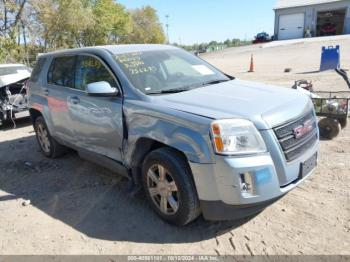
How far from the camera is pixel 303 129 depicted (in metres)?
3.29

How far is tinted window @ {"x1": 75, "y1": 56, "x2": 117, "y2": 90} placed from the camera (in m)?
4.07

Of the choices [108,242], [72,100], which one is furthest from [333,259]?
[72,100]

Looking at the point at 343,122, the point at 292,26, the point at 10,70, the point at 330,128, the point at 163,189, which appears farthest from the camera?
the point at 292,26

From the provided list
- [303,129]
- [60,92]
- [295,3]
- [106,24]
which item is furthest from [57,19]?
[295,3]

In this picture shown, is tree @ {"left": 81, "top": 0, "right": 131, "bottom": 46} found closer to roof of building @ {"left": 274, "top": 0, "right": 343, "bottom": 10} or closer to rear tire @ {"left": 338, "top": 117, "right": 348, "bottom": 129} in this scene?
roof of building @ {"left": 274, "top": 0, "right": 343, "bottom": 10}

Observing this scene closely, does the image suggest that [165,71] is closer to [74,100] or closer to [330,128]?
[74,100]

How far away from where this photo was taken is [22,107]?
29.0ft

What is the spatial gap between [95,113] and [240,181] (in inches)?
82.5

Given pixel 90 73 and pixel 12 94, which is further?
pixel 12 94

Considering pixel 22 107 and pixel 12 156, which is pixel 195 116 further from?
pixel 22 107

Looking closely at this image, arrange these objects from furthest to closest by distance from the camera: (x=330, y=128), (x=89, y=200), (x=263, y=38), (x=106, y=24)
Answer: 1. (x=263, y=38)
2. (x=106, y=24)
3. (x=330, y=128)
4. (x=89, y=200)

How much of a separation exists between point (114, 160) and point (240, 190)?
5.85 ft

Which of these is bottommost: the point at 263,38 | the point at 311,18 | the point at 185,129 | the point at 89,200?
the point at 89,200

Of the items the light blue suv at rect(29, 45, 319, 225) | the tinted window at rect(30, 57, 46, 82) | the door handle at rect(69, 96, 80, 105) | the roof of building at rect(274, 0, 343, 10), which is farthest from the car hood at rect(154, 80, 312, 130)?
the roof of building at rect(274, 0, 343, 10)
